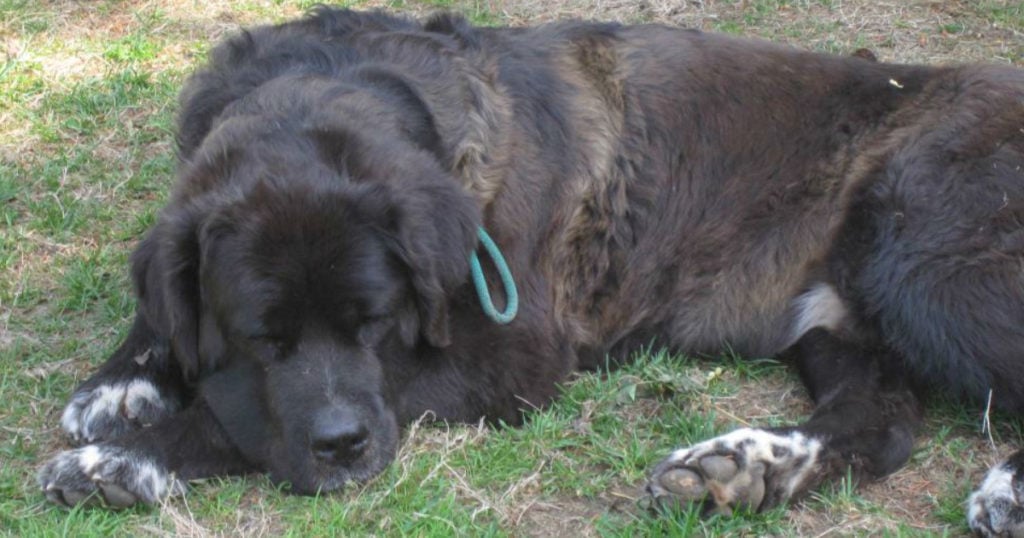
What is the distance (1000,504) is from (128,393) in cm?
281

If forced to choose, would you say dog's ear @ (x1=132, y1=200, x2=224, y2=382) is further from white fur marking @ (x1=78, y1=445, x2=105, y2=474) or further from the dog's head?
white fur marking @ (x1=78, y1=445, x2=105, y2=474)

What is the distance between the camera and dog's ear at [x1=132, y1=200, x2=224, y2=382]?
409 centimetres

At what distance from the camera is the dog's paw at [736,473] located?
12.9ft

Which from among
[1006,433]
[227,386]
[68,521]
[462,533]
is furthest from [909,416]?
[68,521]

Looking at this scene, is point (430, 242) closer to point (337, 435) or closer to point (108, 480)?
point (337, 435)

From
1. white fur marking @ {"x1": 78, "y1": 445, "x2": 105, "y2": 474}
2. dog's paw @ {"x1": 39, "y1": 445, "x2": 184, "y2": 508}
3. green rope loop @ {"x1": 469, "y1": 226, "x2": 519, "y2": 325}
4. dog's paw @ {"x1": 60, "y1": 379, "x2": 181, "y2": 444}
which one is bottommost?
dog's paw @ {"x1": 60, "y1": 379, "x2": 181, "y2": 444}

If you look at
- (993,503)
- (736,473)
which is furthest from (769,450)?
(993,503)

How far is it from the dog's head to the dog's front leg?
0.07 metres

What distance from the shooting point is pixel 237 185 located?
409cm

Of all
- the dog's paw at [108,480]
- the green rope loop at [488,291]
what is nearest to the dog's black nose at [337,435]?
the dog's paw at [108,480]

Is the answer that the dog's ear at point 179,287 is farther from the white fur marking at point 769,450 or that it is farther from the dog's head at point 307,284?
the white fur marking at point 769,450

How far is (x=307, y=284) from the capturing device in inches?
155

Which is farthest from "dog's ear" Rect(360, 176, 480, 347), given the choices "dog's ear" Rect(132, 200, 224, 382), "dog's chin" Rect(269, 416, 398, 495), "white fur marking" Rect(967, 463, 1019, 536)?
"white fur marking" Rect(967, 463, 1019, 536)

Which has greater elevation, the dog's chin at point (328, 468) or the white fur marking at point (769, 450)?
the white fur marking at point (769, 450)
